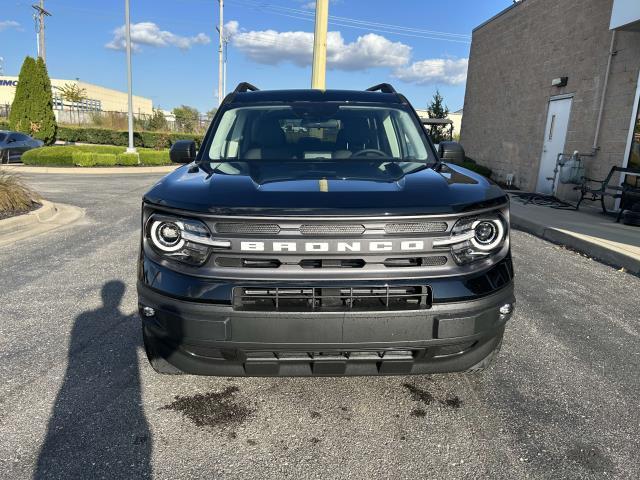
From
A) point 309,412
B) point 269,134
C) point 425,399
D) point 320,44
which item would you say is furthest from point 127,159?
point 425,399

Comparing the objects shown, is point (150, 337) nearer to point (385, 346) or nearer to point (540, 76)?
point (385, 346)

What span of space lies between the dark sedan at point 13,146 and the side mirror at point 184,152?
57.8ft

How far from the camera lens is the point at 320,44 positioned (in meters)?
13.4

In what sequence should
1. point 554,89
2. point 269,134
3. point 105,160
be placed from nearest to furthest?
point 269,134
point 554,89
point 105,160

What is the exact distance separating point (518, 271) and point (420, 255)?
393 centimetres

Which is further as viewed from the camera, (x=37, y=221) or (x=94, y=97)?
(x=94, y=97)

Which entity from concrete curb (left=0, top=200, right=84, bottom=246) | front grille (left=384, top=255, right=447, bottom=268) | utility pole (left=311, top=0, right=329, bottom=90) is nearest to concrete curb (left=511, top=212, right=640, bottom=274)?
front grille (left=384, top=255, right=447, bottom=268)

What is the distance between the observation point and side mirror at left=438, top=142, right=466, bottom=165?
364 centimetres

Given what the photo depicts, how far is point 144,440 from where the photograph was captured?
2.41 m

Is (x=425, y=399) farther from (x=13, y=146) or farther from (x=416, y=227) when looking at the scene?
(x=13, y=146)

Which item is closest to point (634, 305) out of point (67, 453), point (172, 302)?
point (172, 302)

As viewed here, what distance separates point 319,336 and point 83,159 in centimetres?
1772

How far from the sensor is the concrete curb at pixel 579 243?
19.5 ft

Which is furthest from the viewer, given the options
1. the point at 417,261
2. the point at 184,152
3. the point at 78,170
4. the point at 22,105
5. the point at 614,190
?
the point at 22,105
